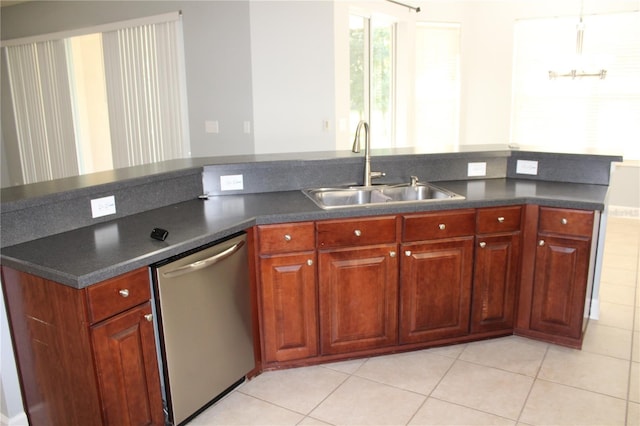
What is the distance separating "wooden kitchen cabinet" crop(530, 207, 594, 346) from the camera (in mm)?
2615

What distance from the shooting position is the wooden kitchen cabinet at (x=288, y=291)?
7.91ft

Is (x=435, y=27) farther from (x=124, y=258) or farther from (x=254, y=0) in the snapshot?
(x=124, y=258)

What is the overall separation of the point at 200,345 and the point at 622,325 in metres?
2.58

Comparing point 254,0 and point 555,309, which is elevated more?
point 254,0

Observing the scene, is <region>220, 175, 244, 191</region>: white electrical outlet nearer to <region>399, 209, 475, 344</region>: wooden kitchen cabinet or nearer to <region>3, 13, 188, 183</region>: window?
<region>399, 209, 475, 344</region>: wooden kitchen cabinet

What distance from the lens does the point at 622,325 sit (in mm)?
3066

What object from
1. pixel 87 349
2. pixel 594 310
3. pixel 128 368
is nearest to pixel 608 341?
pixel 594 310

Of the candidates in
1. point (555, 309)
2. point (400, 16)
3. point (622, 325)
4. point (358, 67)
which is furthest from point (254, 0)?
point (622, 325)

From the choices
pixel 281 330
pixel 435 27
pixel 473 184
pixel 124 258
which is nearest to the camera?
pixel 124 258

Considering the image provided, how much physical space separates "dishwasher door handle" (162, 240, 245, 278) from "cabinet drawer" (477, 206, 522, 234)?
1.29m

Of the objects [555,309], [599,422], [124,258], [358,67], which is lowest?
[599,422]

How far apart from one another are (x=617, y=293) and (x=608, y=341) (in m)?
0.87

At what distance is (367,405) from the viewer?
2299 mm

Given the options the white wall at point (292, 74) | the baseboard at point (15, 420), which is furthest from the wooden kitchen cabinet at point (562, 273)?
the baseboard at point (15, 420)
